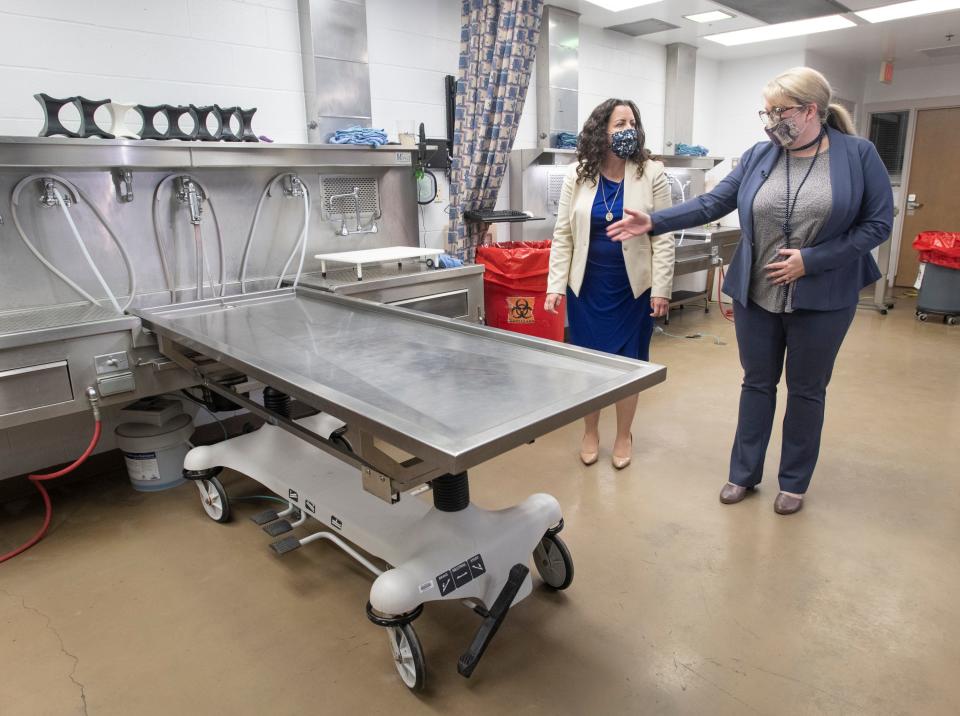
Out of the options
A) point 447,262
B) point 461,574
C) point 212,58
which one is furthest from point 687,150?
point 461,574

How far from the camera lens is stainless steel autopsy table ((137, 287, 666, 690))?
53.9 inches

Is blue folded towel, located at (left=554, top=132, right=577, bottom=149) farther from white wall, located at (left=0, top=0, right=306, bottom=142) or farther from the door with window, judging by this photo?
the door with window

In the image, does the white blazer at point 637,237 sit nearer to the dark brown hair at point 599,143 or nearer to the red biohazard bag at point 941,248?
the dark brown hair at point 599,143

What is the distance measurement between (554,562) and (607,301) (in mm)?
1162

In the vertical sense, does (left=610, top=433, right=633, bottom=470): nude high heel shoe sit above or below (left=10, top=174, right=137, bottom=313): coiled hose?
below

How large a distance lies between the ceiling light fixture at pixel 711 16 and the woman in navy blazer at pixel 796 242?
125 inches

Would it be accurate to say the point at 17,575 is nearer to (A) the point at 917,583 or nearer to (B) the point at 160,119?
(B) the point at 160,119

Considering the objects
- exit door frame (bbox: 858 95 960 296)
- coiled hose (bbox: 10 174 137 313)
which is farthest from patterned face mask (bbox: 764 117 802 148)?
exit door frame (bbox: 858 95 960 296)

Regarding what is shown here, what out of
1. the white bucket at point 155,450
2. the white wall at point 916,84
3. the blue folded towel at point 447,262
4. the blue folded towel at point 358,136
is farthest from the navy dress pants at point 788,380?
the white wall at point 916,84

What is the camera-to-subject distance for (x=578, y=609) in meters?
2.05

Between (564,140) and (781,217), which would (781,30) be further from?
(781,217)

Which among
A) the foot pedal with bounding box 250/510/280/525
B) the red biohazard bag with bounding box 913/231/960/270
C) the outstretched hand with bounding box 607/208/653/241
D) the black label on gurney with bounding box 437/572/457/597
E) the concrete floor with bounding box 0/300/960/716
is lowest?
the concrete floor with bounding box 0/300/960/716

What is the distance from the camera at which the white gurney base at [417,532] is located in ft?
5.55

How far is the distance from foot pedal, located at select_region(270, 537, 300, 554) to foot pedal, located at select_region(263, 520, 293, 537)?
0.11 feet
